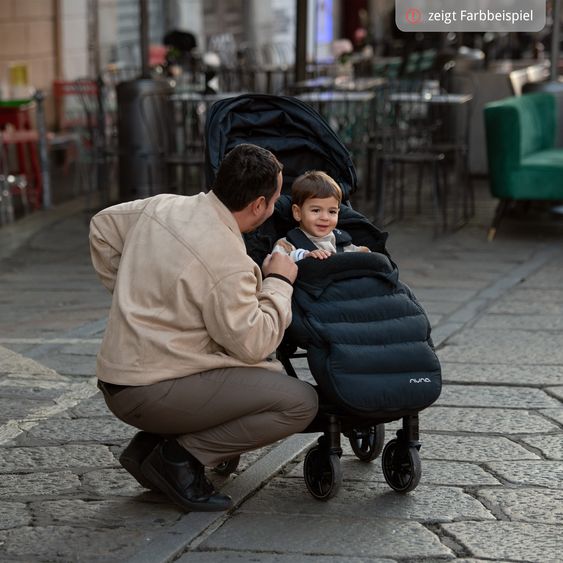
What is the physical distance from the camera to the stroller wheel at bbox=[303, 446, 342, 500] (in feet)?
13.6

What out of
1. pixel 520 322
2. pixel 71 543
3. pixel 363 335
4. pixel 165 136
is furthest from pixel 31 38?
pixel 71 543

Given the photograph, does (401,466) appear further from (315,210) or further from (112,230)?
(112,230)

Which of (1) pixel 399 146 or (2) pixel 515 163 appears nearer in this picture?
(2) pixel 515 163

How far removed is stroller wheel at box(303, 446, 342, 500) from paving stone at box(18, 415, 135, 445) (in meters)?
0.93

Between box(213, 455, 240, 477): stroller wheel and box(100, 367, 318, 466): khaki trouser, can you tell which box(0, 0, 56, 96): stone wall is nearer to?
box(213, 455, 240, 477): stroller wheel

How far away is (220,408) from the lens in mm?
3975

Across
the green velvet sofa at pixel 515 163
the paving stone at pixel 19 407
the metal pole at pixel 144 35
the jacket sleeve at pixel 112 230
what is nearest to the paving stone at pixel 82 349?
the paving stone at pixel 19 407

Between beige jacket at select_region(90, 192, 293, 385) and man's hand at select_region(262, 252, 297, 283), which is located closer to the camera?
beige jacket at select_region(90, 192, 293, 385)

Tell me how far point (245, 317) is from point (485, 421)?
1.60 m

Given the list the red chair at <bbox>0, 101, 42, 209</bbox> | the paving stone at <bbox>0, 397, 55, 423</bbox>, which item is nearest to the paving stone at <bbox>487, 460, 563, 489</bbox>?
the paving stone at <bbox>0, 397, 55, 423</bbox>

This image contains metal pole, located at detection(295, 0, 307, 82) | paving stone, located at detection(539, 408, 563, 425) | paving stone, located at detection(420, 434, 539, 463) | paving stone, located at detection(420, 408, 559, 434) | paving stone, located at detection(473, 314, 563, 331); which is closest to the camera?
paving stone, located at detection(420, 434, 539, 463)

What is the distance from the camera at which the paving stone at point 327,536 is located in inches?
149

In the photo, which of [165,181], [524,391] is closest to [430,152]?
[165,181]

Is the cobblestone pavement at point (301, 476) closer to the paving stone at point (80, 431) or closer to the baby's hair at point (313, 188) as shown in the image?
the paving stone at point (80, 431)
